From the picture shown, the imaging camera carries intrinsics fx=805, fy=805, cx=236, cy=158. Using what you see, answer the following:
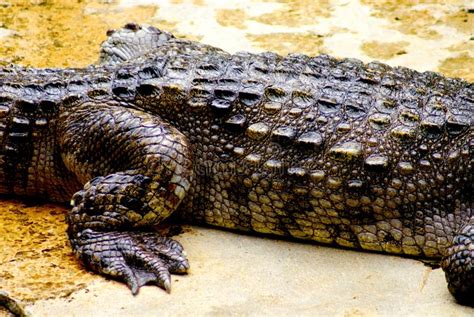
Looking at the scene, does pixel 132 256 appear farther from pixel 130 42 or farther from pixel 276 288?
pixel 130 42

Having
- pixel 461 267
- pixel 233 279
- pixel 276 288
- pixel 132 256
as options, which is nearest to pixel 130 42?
pixel 132 256

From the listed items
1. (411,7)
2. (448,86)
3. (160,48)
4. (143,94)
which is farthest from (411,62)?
(143,94)

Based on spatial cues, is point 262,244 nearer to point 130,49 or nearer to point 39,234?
point 39,234

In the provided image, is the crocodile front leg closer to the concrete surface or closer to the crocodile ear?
the concrete surface

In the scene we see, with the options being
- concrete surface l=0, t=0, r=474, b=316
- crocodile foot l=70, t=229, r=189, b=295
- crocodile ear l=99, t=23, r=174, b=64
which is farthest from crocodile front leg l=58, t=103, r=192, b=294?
crocodile ear l=99, t=23, r=174, b=64

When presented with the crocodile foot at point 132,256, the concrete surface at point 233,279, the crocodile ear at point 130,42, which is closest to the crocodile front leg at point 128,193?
the crocodile foot at point 132,256

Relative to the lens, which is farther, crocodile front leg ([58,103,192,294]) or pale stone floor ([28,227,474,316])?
crocodile front leg ([58,103,192,294])

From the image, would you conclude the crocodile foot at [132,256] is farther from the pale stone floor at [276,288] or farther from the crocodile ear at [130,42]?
the crocodile ear at [130,42]
